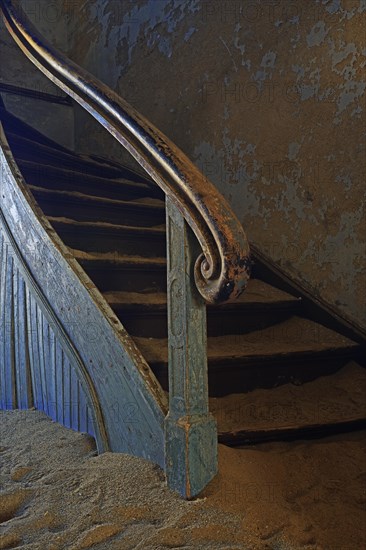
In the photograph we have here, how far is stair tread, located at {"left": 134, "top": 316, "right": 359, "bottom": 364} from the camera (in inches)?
69.7

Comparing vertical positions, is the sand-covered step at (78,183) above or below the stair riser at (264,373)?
above

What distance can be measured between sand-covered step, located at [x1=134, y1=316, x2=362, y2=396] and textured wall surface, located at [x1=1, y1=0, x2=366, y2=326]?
0.61 ft

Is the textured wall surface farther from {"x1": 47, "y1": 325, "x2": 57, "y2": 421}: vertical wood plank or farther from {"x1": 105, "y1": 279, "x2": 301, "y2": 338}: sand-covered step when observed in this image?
{"x1": 47, "y1": 325, "x2": 57, "y2": 421}: vertical wood plank

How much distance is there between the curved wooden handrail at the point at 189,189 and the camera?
1.10 meters

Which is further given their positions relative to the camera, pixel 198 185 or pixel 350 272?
pixel 350 272

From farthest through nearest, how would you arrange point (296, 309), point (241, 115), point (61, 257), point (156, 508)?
point (241, 115), point (296, 309), point (61, 257), point (156, 508)

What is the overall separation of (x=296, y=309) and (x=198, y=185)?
133 centimetres

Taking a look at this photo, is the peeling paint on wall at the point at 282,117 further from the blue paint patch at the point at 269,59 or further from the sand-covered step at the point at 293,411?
the sand-covered step at the point at 293,411

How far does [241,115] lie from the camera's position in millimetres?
2773

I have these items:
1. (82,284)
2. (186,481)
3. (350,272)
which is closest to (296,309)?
(350,272)

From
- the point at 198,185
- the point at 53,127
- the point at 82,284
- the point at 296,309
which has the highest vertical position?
the point at 53,127

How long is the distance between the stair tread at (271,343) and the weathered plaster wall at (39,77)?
11.0 feet

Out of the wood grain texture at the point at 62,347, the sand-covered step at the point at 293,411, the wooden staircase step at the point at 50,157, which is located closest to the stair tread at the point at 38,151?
the wooden staircase step at the point at 50,157

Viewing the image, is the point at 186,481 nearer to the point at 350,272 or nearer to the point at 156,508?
the point at 156,508
